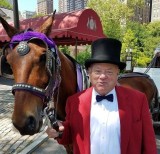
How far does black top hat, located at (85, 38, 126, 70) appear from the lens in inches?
90.6

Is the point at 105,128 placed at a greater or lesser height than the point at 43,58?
lesser

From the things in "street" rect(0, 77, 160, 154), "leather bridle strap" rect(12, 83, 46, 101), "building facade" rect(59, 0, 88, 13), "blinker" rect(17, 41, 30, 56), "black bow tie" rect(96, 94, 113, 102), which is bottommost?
A: "street" rect(0, 77, 160, 154)

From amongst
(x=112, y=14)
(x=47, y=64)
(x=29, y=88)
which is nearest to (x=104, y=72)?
(x=47, y=64)

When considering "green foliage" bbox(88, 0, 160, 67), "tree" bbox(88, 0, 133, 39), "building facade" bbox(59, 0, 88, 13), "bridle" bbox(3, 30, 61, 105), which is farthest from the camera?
"building facade" bbox(59, 0, 88, 13)

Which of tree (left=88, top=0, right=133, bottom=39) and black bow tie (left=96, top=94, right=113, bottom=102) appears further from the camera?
tree (left=88, top=0, right=133, bottom=39)

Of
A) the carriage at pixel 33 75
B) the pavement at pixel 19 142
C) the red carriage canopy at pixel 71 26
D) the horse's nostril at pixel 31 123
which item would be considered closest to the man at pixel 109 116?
the horse's nostril at pixel 31 123

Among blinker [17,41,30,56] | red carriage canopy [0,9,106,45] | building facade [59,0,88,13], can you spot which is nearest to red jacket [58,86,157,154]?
blinker [17,41,30,56]

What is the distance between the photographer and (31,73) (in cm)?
243

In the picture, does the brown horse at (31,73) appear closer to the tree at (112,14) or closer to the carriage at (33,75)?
the carriage at (33,75)

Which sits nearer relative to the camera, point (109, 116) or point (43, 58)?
point (109, 116)

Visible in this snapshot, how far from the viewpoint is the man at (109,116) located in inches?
90.8

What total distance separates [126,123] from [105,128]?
0.57 feet

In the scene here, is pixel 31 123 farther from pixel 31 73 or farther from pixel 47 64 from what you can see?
pixel 47 64

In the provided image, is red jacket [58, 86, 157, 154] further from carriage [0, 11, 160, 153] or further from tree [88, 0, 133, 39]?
tree [88, 0, 133, 39]
